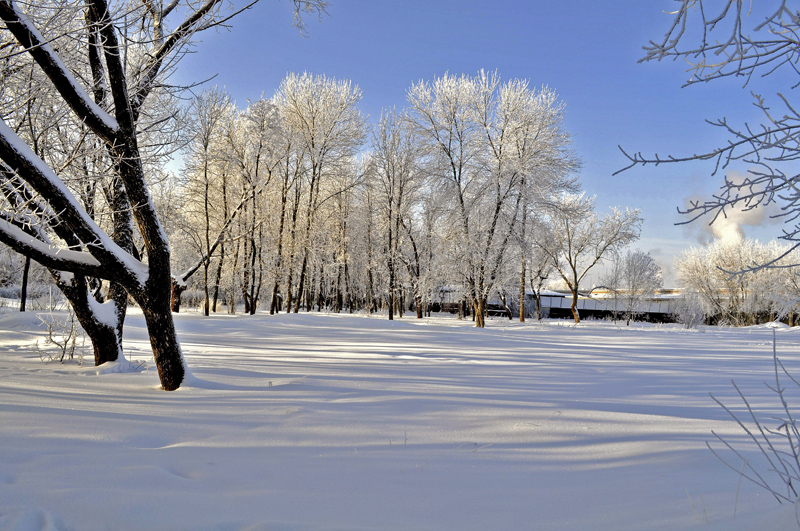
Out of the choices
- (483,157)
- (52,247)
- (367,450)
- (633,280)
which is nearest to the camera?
(367,450)

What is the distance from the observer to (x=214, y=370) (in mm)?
5805

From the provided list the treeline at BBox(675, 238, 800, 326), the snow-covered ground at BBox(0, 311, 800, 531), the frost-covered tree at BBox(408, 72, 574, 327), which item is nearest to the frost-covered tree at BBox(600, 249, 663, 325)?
the treeline at BBox(675, 238, 800, 326)

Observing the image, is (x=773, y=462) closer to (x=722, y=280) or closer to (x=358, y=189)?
(x=358, y=189)

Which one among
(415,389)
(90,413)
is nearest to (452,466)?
(415,389)

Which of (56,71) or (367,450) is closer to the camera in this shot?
(367,450)

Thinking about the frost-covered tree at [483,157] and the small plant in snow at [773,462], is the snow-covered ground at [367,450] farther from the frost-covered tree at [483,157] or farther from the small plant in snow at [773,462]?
the frost-covered tree at [483,157]

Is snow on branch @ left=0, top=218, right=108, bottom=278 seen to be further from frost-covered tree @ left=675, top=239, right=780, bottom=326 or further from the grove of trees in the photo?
frost-covered tree @ left=675, top=239, right=780, bottom=326

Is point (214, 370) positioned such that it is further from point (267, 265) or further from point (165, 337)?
point (267, 265)

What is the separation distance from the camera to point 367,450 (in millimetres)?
3186

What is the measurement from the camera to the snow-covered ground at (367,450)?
7.18ft

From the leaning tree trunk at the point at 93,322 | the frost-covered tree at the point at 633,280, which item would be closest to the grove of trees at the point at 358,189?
the leaning tree trunk at the point at 93,322

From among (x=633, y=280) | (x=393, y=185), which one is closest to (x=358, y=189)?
(x=393, y=185)

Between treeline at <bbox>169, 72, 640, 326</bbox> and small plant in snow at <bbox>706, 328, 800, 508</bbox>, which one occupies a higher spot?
treeline at <bbox>169, 72, 640, 326</bbox>

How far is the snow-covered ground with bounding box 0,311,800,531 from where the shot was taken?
86.2 inches
